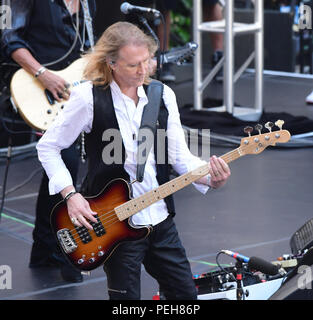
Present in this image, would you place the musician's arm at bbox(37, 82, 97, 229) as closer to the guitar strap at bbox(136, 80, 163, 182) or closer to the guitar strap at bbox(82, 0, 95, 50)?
the guitar strap at bbox(136, 80, 163, 182)

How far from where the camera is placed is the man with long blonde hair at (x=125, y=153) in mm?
3379

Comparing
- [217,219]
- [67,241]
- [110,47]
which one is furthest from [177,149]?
[217,219]

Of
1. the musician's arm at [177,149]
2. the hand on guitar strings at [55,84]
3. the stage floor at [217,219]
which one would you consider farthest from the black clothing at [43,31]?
the musician's arm at [177,149]

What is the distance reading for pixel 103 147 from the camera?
3.41 meters

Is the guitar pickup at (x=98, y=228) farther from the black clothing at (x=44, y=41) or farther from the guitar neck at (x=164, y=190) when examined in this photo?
the black clothing at (x=44, y=41)

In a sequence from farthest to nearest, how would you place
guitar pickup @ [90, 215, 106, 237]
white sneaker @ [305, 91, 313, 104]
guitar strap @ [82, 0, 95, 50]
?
1. white sneaker @ [305, 91, 313, 104]
2. guitar strap @ [82, 0, 95, 50]
3. guitar pickup @ [90, 215, 106, 237]

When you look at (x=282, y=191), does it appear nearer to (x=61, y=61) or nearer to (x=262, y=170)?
(x=262, y=170)

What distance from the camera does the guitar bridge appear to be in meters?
3.54

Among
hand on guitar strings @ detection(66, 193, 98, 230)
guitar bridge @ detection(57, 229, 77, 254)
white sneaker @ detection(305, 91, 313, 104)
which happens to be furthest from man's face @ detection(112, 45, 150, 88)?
white sneaker @ detection(305, 91, 313, 104)

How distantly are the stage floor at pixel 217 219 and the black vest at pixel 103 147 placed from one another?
113 cm

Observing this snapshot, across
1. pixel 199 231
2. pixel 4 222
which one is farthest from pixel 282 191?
pixel 4 222

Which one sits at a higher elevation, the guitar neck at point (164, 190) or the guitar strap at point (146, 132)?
the guitar strap at point (146, 132)

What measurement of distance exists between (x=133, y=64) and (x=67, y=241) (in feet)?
2.73

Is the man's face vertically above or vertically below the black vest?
above
